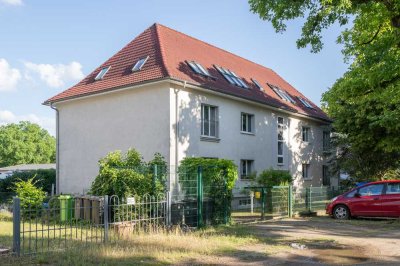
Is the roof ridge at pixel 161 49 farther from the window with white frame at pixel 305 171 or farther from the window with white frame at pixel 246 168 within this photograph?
the window with white frame at pixel 305 171

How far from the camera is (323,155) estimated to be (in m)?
32.7

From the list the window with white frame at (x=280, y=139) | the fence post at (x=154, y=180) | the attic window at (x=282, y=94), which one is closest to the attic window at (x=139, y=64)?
the fence post at (x=154, y=180)

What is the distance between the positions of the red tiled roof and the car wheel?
740 cm

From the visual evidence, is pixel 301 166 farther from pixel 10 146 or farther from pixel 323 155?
pixel 10 146

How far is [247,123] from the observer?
24.5 metres

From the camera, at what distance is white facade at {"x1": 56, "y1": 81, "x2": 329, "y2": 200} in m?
19.6

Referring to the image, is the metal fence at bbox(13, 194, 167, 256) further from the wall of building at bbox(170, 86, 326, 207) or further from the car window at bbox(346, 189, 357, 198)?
the car window at bbox(346, 189, 357, 198)

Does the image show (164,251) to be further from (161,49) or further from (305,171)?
(305,171)

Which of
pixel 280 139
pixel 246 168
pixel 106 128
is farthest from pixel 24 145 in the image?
pixel 246 168

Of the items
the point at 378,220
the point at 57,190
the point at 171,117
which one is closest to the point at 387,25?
the point at 378,220

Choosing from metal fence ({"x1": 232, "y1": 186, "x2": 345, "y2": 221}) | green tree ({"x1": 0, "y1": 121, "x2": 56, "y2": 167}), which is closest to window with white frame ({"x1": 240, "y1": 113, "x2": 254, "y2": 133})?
metal fence ({"x1": 232, "y1": 186, "x2": 345, "y2": 221})

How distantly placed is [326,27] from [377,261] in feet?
27.1

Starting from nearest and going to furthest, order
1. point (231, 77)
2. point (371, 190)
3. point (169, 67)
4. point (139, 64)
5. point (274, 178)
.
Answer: point (371, 190)
point (169, 67)
point (274, 178)
point (139, 64)
point (231, 77)

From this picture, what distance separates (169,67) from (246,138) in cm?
648
